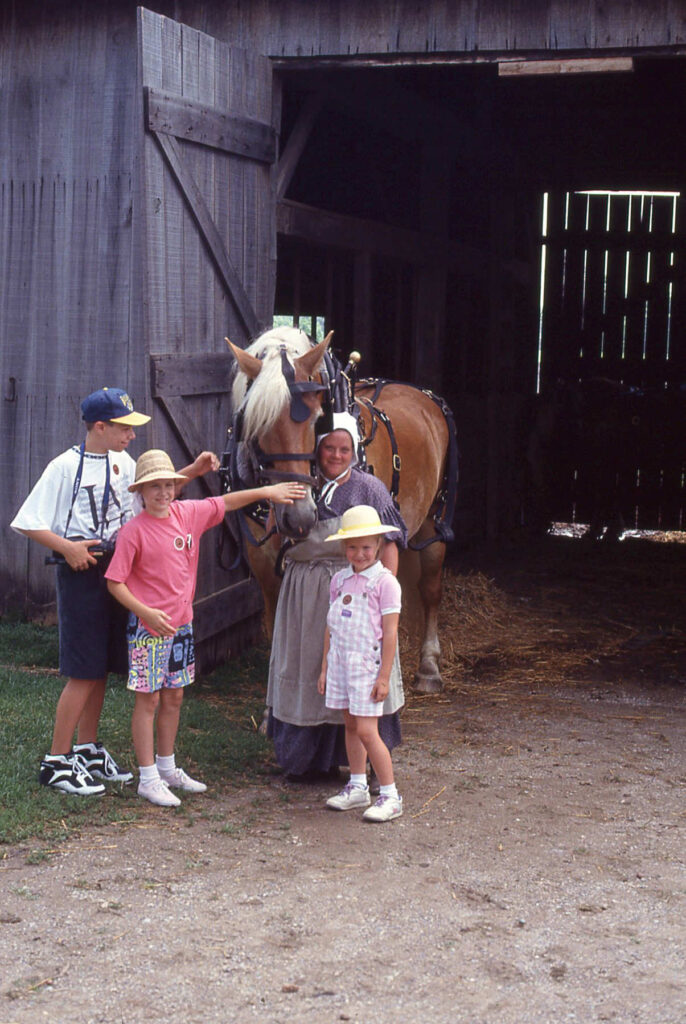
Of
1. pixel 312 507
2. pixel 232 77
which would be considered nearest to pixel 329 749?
pixel 312 507

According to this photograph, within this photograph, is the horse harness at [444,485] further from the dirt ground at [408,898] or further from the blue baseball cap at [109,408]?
the blue baseball cap at [109,408]

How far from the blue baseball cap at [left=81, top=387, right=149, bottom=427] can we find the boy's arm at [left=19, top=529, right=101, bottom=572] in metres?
0.45

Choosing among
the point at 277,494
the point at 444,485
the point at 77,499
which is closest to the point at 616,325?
the point at 444,485

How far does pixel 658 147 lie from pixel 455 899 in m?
A: 9.13

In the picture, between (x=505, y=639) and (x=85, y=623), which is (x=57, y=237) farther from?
(x=505, y=639)

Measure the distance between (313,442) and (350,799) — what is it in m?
1.35

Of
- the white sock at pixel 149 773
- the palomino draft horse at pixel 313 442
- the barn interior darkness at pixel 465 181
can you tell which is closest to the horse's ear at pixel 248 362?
the palomino draft horse at pixel 313 442

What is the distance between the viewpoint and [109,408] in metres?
4.45

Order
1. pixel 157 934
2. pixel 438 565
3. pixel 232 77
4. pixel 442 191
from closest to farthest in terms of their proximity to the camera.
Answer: pixel 157 934
pixel 232 77
pixel 438 565
pixel 442 191

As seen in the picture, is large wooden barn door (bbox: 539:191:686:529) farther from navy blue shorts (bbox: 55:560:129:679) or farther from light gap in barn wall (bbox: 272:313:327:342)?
navy blue shorts (bbox: 55:560:129:679)

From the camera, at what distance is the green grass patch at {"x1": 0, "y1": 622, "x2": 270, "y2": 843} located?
4.38 meters

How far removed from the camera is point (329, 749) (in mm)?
4832

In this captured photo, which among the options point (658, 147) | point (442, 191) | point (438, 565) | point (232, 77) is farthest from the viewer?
point (658, 147)

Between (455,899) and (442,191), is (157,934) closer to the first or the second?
(455,899)
